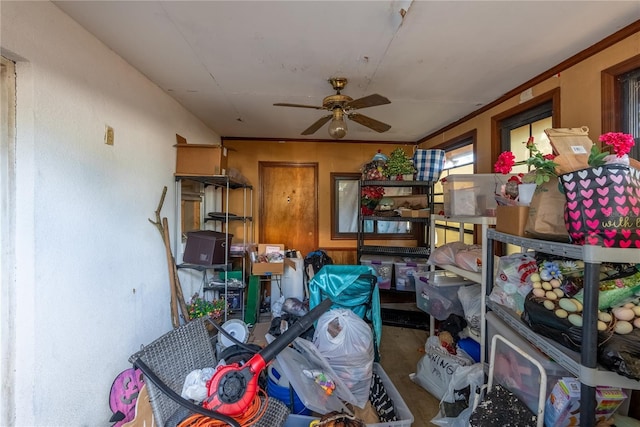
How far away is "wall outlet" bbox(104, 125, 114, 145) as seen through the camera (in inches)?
64.7

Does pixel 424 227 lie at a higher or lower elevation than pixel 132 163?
lower

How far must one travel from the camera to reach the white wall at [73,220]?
1.19 m

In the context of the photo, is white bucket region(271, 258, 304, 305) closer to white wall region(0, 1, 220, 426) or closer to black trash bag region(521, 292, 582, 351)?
white wall region(0, 1, 220, 426)

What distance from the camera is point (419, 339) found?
288cm

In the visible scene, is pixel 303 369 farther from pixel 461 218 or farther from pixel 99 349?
pixel 461 218

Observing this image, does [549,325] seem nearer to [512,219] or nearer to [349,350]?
[512,219]

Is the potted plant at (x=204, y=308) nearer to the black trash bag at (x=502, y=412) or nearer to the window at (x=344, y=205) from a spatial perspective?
the window at (x=344, y=205)

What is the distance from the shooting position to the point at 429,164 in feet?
10.5

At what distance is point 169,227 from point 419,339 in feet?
9.03

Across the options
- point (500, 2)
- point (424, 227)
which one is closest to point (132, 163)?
point (500, 2)

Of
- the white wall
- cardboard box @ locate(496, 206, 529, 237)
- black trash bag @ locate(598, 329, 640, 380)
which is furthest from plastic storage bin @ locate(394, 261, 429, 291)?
the white wall

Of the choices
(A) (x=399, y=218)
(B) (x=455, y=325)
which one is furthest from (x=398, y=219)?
(B) (x=455, y=325)

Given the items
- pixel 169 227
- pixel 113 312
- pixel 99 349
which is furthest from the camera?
→ pixel 169 227

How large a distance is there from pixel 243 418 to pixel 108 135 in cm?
176
